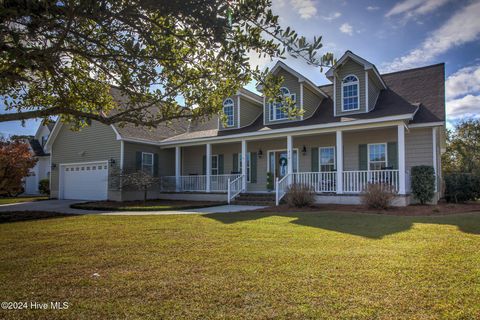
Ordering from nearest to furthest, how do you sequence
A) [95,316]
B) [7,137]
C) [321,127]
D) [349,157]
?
[95,316] < [321,127] < [349,157] < [7,137]

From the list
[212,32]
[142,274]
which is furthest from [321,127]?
[142,274]

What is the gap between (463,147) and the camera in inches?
1150

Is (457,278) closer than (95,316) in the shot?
No

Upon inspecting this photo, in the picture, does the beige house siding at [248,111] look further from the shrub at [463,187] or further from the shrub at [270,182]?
the shrub at [463,187]

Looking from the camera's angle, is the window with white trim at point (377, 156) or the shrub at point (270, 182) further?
the shrub at point (270, 182)

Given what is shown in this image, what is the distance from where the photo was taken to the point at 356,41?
7609mm

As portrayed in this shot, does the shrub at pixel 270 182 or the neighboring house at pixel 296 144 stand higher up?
the neighboring house at pixel 296 144

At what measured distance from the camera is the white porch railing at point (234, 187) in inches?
610

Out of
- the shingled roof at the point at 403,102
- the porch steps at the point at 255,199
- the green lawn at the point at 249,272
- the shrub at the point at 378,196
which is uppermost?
the shingled roof at the point at 403,102

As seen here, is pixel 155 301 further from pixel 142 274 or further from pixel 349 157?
pixel 349 157

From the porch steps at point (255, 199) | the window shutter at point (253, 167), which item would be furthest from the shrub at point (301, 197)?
the window shutter at point (253, 167)

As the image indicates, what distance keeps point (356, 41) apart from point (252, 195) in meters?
9.30

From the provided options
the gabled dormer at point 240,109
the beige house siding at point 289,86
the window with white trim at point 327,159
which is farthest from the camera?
the gabled dormer at point 240,109

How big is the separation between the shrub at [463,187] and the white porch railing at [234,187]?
30.1ft
